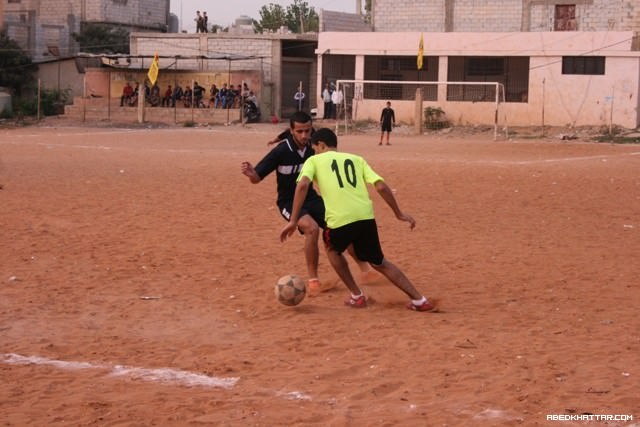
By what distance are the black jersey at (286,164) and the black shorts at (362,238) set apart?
112cm

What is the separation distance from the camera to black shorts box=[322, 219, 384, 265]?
7.77 metres

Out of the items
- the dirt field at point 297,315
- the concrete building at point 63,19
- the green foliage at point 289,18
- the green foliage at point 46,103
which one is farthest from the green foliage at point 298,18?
the dirt field at point 297,315

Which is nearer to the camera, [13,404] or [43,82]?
[13,404]

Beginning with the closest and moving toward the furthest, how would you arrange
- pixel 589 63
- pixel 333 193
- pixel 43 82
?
1. pixel 333 193
2. pixel 589 63
3. pixel 43 82

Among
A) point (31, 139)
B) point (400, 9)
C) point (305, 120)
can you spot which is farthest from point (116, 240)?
point (400, 9)

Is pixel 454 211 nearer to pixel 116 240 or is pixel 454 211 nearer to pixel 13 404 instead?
pixel 116 240

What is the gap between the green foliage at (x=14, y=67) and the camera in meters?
50.2

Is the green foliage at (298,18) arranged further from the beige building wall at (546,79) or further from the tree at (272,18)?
the beige building wall at (546,79)

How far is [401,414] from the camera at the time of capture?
17.3ft

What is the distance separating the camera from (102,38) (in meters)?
57.4

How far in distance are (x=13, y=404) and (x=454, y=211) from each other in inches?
373

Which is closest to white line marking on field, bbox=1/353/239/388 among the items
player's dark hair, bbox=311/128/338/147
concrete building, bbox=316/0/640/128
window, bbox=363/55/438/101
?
player's dark hair, bbox=311/128/338/147

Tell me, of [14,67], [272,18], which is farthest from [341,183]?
[272,18]

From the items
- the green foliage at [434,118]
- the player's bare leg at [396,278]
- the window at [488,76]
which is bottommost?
the player's bare leg at [396,278]
